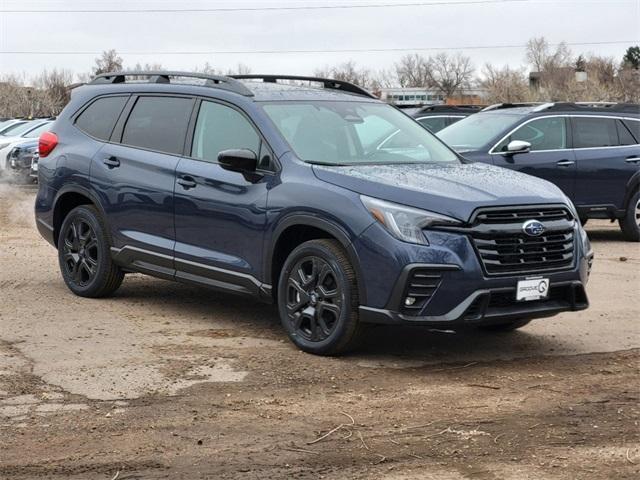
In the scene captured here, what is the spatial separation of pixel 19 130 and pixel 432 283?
20.7 meters

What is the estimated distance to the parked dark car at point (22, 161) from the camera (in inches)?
878

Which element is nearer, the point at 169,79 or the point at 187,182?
the point at 187,182

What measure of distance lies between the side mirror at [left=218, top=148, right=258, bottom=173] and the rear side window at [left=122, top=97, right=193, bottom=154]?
0.84 m

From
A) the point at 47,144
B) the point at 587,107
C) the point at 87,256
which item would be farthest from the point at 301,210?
the point at 587,107

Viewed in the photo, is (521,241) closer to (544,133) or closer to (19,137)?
(544,133)

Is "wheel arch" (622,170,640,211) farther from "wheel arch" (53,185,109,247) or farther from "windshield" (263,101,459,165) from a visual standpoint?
"wheel arch" (53,185,109,247)

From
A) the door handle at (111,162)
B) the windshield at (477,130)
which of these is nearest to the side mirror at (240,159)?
the door handle at (111,162)

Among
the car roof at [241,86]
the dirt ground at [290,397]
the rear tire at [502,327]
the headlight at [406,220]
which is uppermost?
the car roof at [241,86]

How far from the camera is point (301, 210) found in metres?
6.97

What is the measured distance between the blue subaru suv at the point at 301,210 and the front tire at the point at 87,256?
2 centimetres

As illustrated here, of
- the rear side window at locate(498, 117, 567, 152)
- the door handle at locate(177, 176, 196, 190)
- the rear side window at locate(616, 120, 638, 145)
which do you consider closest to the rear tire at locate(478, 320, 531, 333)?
the door handle at locate(177, 176, 196, 190)

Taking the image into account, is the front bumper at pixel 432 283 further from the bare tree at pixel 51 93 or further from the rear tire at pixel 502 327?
the bare tree at pixel 51 93

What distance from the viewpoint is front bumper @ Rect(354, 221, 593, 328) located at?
21.1 feet

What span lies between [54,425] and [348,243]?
2.16 meters
